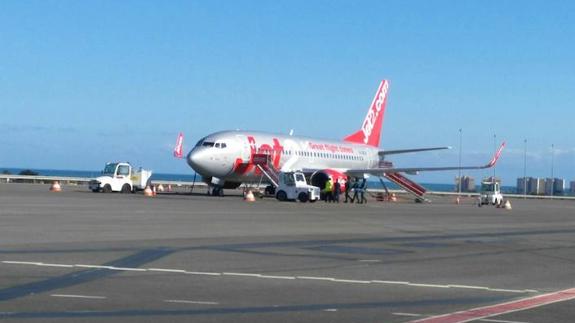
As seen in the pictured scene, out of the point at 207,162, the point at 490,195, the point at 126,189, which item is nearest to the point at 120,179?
the point at 126,189

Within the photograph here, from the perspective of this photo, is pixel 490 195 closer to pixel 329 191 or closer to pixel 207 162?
pixel 329 191

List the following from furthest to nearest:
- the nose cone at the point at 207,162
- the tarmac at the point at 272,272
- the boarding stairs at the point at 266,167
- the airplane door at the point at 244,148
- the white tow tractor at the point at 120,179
Answer: the white tow tractor at the point at 120,179 → the boarding stairs at the point at 266,167 → the airplane door at the point at 244,148 → the nose cone at the point at 207,162 → the tarmac at the point at 272,272

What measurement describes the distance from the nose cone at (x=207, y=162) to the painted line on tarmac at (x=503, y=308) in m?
39.7

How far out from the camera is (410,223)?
3272 cm

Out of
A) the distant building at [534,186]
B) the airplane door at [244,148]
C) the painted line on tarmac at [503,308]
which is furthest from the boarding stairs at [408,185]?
the distant building at [534,186]

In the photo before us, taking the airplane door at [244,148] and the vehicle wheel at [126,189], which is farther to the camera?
the vehicle wheel at [126,189]

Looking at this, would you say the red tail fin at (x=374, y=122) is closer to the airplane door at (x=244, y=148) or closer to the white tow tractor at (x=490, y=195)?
the white tow tractor at (x=490, y=195)

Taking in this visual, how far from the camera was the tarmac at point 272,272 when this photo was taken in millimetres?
11398

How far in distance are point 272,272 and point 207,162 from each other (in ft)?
124

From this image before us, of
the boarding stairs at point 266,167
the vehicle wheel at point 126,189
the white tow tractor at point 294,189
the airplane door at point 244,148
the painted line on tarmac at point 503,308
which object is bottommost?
the painted line on tarmac at point 503,308

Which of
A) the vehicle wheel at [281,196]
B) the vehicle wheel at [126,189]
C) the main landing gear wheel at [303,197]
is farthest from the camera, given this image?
the vehicle wheel at [126,189]

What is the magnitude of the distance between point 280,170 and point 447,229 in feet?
94.4

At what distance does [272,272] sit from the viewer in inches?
620

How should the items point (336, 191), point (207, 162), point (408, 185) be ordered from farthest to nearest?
point (408, 185) < point (336, 191) < point (207, 162)
